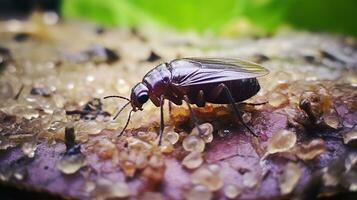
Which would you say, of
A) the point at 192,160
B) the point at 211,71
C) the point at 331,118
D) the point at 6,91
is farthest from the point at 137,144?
the point at 6,91

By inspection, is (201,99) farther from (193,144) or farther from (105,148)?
(105,148)

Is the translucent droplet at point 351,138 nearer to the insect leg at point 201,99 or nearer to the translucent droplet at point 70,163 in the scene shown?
the insect leg at point 201,99

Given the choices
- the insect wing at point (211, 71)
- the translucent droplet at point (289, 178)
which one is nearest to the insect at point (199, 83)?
the insect wing at point (211, 71)

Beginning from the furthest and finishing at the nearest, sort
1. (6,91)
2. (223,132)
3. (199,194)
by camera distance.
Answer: (6,91) < (223,132) < (199,194)

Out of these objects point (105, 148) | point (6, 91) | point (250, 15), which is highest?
point (105, 148)

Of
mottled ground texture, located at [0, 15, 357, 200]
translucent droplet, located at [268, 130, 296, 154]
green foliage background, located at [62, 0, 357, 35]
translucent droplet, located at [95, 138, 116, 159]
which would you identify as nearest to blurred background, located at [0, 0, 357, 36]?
green foliage background, located at [62, 0, 357, 35]

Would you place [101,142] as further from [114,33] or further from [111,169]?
[114,33]

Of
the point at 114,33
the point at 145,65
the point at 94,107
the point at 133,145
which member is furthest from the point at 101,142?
the point at 114,33
